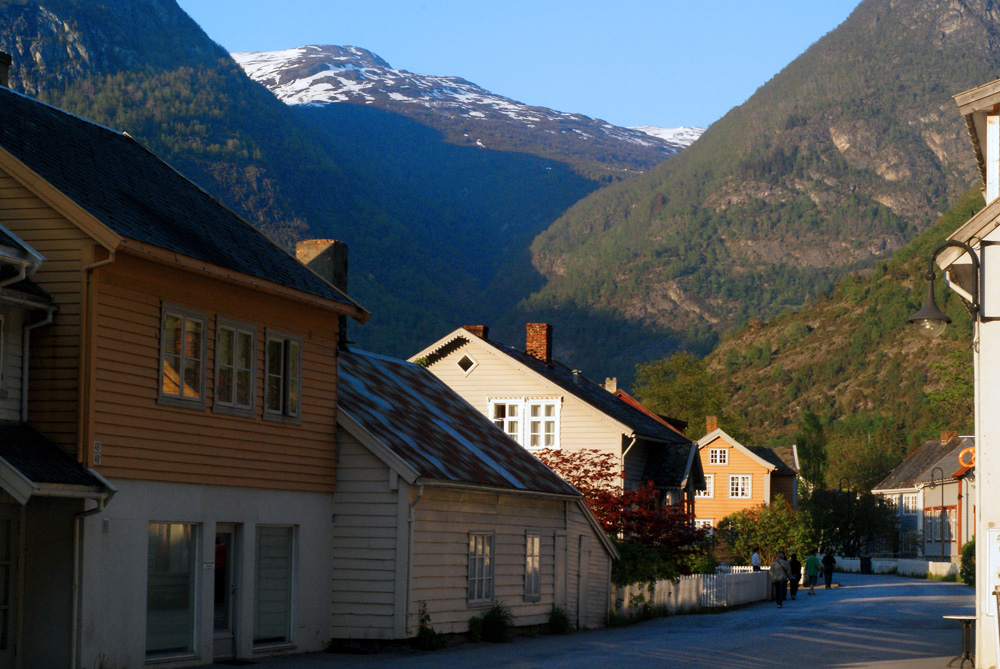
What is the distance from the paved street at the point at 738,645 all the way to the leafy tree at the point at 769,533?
53.3 ft

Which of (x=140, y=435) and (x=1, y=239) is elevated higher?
(x=1, y=239)

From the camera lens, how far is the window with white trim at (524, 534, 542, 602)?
2553cm

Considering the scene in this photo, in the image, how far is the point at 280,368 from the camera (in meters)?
20.4

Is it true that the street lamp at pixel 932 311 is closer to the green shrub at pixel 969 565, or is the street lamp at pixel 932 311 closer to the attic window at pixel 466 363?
the attic window at pixel 466 363

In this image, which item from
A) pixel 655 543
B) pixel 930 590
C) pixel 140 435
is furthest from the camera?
pixel 930 590

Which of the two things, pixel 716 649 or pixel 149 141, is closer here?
pixel 716 649

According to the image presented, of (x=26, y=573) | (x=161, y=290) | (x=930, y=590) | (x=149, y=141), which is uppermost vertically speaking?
(x=149, y=141)

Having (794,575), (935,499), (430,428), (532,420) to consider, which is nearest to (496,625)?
(430,428)

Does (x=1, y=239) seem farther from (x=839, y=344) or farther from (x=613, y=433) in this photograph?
(x=839, y=344)

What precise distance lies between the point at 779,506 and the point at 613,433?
15.6 m

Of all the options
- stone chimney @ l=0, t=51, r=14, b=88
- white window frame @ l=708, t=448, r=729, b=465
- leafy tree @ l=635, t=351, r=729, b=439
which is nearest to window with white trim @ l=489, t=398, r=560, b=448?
stone chimney @ l=0, t=51, r=14, b=88

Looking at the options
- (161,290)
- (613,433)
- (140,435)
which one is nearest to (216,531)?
(140,435)

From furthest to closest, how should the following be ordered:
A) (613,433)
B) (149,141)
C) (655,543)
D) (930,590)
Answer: (149,141), (930,590), (613,433), (655,543)

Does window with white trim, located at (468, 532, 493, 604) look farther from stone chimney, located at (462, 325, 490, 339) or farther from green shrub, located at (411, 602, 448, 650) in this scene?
stone chimney, located at (462, 325, 490, 339)
